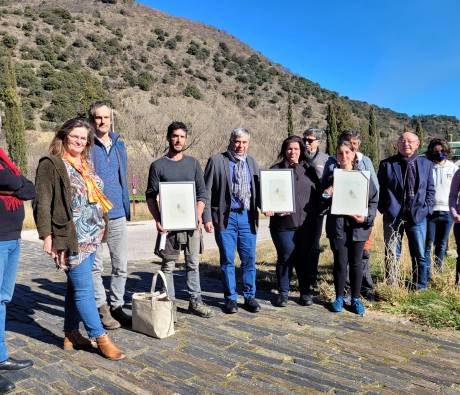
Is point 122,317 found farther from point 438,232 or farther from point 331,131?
point 331,131

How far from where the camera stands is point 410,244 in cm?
554

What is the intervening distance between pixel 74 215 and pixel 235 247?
83.5 inches

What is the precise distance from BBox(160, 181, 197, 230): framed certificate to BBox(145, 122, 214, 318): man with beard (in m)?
0.08

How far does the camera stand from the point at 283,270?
5312mm

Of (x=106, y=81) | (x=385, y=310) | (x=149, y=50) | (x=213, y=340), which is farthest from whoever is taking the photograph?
(x=149, y=50)

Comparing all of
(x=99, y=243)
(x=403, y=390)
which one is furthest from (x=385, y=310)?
(x=99, y=243)

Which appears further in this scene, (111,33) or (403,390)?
(111,33)

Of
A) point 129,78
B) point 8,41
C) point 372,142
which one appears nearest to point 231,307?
point 372,142

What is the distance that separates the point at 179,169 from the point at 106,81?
46.7 metres

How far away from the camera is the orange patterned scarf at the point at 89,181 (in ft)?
12.0

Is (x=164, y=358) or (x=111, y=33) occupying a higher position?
(x=111, y=33)

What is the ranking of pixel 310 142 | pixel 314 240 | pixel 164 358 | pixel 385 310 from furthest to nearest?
pixel 310 142 → pixel 314 240 → pixel 385 310 → pixel 164 358

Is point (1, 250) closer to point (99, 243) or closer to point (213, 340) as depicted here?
point (99, 243)

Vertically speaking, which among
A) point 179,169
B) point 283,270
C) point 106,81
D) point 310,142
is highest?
point 106,81
